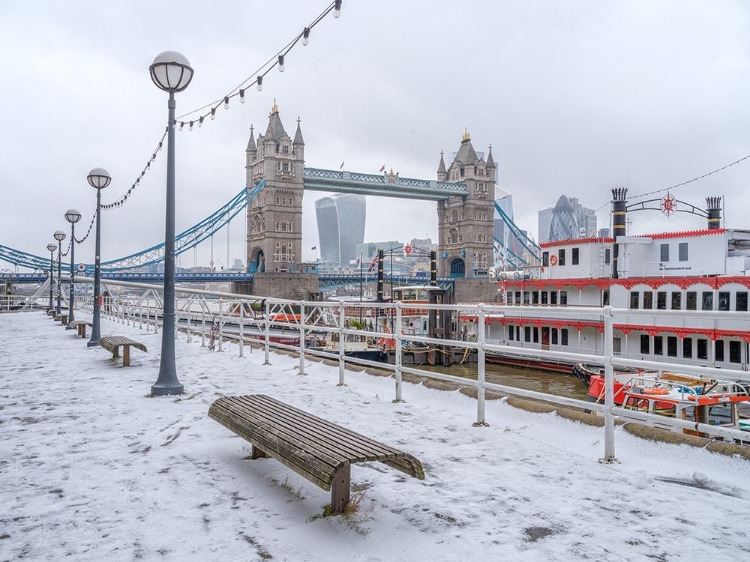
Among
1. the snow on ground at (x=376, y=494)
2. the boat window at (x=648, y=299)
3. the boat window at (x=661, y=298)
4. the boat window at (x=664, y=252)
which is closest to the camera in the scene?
the snow on ground at (x=376, y=494)

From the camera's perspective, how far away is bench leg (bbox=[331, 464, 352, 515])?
306 cm

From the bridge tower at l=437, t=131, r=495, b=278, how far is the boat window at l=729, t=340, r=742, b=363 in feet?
237

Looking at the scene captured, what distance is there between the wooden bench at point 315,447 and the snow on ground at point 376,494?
26 centimetres

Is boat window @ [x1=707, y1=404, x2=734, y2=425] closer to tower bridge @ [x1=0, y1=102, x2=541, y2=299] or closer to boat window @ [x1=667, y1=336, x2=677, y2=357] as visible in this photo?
boat window @ [x1=667, y1=336, x2=677, y2=357]

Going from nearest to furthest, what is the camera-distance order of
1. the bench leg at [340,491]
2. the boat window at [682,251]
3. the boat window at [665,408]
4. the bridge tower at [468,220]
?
the bench leg at [340,491] < the boat window at [665,408] < the boat window at [682,251] < the bridge tower at [468,220]

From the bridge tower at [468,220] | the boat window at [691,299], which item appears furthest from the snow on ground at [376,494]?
the bridge tower at [468,220]

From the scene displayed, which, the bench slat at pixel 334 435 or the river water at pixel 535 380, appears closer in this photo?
the bench slat at pixel 334 435

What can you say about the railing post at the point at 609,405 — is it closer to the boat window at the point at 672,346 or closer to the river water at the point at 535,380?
the river water at the point at 535,380

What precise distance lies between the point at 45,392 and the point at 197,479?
4.12 meters

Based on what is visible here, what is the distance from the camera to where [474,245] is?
94.2m

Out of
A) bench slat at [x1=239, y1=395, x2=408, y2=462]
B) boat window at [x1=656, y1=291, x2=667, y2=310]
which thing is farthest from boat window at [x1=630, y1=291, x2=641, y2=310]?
bench slat at [x1=239, y1=395, x2=408, y2=462]

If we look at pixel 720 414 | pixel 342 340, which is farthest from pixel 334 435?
pixel 720 414

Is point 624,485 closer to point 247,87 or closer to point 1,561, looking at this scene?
point 1,561

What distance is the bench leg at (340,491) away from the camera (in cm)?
306
